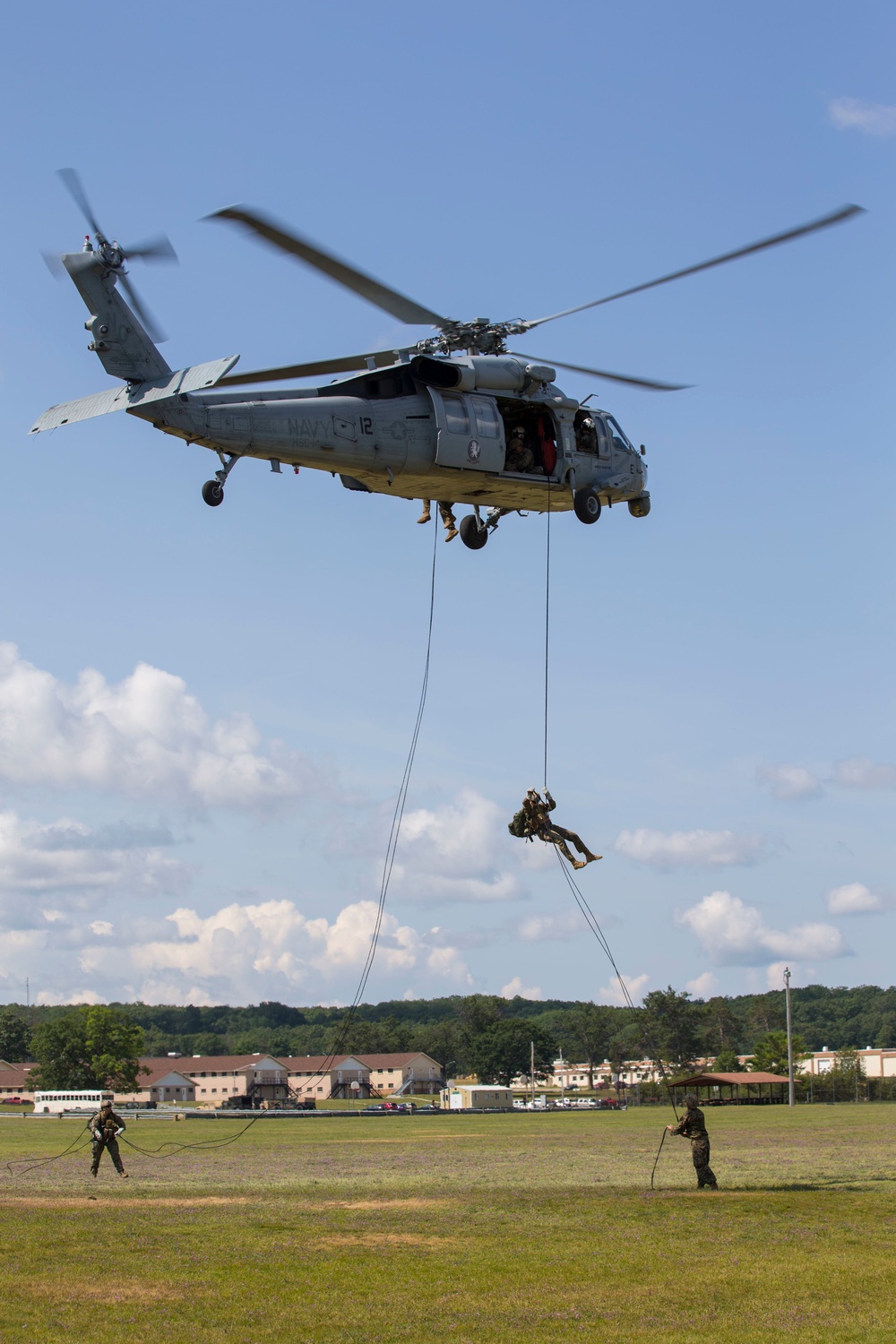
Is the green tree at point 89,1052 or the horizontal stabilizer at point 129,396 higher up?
the horizontal stabilizer at point 129,396

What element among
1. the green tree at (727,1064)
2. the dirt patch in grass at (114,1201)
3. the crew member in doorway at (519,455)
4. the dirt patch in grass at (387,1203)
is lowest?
the green tree at (727,1064)

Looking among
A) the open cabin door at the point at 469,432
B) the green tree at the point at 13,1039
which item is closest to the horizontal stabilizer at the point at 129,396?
the open cabin door at the point at 469,432

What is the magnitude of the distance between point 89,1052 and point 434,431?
92557mm

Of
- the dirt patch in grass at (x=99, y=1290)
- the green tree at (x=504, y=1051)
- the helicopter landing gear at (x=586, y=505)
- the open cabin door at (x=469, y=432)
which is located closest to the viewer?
the dirt patch in grass at (x=99, y=1290)

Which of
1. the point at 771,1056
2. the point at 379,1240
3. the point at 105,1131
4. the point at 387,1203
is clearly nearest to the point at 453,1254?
the point at 379,1240

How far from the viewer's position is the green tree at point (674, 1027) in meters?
126

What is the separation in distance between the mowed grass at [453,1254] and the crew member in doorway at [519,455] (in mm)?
12753

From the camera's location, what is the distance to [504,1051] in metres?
137

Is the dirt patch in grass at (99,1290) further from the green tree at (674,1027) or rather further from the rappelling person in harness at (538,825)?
the green tree at (674,1027)

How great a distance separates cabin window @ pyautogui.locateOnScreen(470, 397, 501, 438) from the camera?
976 inches

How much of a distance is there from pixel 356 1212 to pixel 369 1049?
5810 inches

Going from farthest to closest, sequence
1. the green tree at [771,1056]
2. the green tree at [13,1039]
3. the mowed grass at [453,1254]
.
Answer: the green tree at [13,1039] → the green tree at [771,1056] → the mowed grass at [453,1254]

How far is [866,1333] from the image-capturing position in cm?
1259

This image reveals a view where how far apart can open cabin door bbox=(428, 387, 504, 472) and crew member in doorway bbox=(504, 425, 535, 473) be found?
1.45ft
